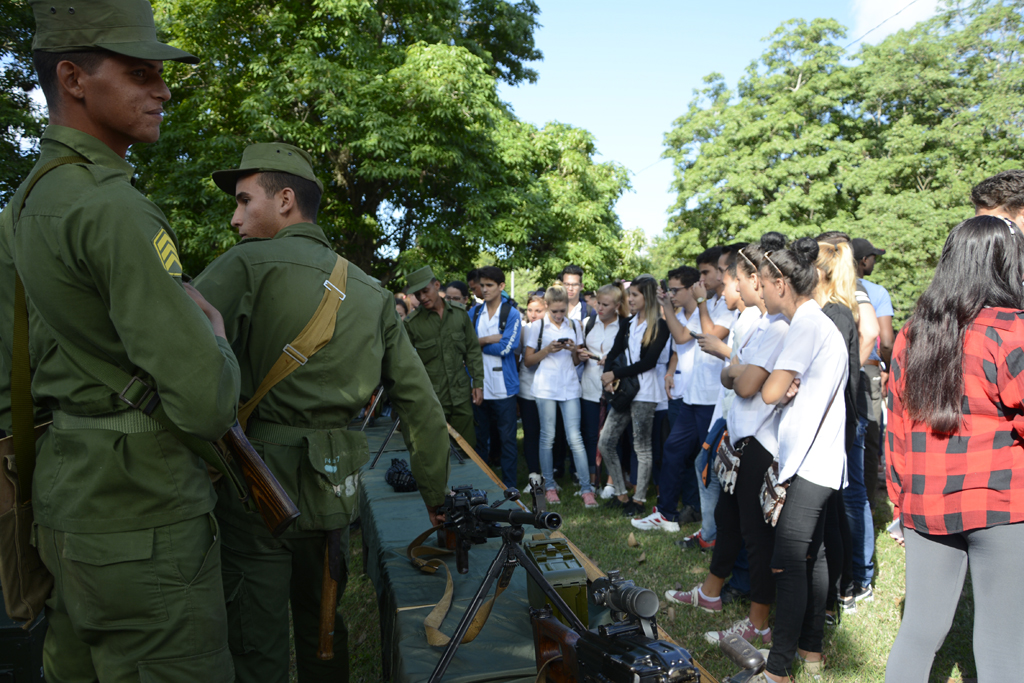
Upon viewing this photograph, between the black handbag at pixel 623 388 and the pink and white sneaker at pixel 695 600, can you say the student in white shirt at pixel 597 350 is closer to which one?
the black handbag at pixel 623 388

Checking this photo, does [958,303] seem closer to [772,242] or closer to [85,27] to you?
[772,242]

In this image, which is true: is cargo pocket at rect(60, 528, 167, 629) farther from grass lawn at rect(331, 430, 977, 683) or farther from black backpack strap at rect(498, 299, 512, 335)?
black backpack strap at rect(498, 299, 512, 335)

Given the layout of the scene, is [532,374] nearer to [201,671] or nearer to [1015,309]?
[1015,309]

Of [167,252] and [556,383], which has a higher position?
[167,252]

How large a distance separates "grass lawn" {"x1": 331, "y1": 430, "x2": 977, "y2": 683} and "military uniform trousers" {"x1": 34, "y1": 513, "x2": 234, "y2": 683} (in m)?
1.20

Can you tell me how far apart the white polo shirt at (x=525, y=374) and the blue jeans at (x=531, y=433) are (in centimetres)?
6

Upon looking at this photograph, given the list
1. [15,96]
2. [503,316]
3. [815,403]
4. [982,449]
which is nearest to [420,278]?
[503,316]

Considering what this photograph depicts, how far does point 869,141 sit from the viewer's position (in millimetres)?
28250

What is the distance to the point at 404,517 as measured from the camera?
3.73 metres

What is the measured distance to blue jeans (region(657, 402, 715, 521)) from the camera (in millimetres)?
5086

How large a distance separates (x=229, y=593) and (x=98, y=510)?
2.42ft

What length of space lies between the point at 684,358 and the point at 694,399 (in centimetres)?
48

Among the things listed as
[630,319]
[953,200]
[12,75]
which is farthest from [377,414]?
[953,200]

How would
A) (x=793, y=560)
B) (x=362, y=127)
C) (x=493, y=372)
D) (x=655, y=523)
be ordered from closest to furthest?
(x=793, y=560)
(x=655, y=523)
(x=493, y=372)
(x=362, y=127)
